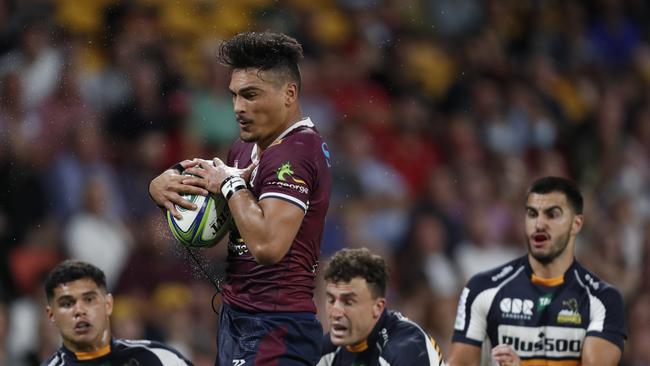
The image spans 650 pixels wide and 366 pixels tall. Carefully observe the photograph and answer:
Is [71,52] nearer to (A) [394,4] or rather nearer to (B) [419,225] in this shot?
(B) [419,225]

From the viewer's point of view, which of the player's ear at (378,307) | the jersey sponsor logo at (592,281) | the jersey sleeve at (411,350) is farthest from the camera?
the jersey sponsor logo at (592,281)

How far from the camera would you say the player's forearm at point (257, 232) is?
15.9 feet

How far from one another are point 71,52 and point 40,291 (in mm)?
2345

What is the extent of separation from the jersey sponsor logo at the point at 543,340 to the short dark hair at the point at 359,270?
0.81m

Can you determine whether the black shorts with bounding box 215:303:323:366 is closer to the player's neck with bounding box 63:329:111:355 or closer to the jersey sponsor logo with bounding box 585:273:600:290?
the player's neck with bounding box 63:329:111:355

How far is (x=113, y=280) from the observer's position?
9.52m

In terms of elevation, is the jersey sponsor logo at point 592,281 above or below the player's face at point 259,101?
below

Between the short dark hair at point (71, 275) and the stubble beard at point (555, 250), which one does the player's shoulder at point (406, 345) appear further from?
the short dark hair at point (71, 275)

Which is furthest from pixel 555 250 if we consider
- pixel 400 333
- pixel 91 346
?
pixel 91 346

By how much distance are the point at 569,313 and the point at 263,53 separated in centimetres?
255

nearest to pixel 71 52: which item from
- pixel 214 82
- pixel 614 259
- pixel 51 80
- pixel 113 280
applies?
pixel 51 80

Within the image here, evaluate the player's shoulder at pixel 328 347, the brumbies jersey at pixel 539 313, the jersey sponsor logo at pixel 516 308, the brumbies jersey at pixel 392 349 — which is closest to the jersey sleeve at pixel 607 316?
the brumbies jersey at pixel 539 313

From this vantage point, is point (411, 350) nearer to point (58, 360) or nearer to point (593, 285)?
point (593, 285)

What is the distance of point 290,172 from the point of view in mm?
5000
